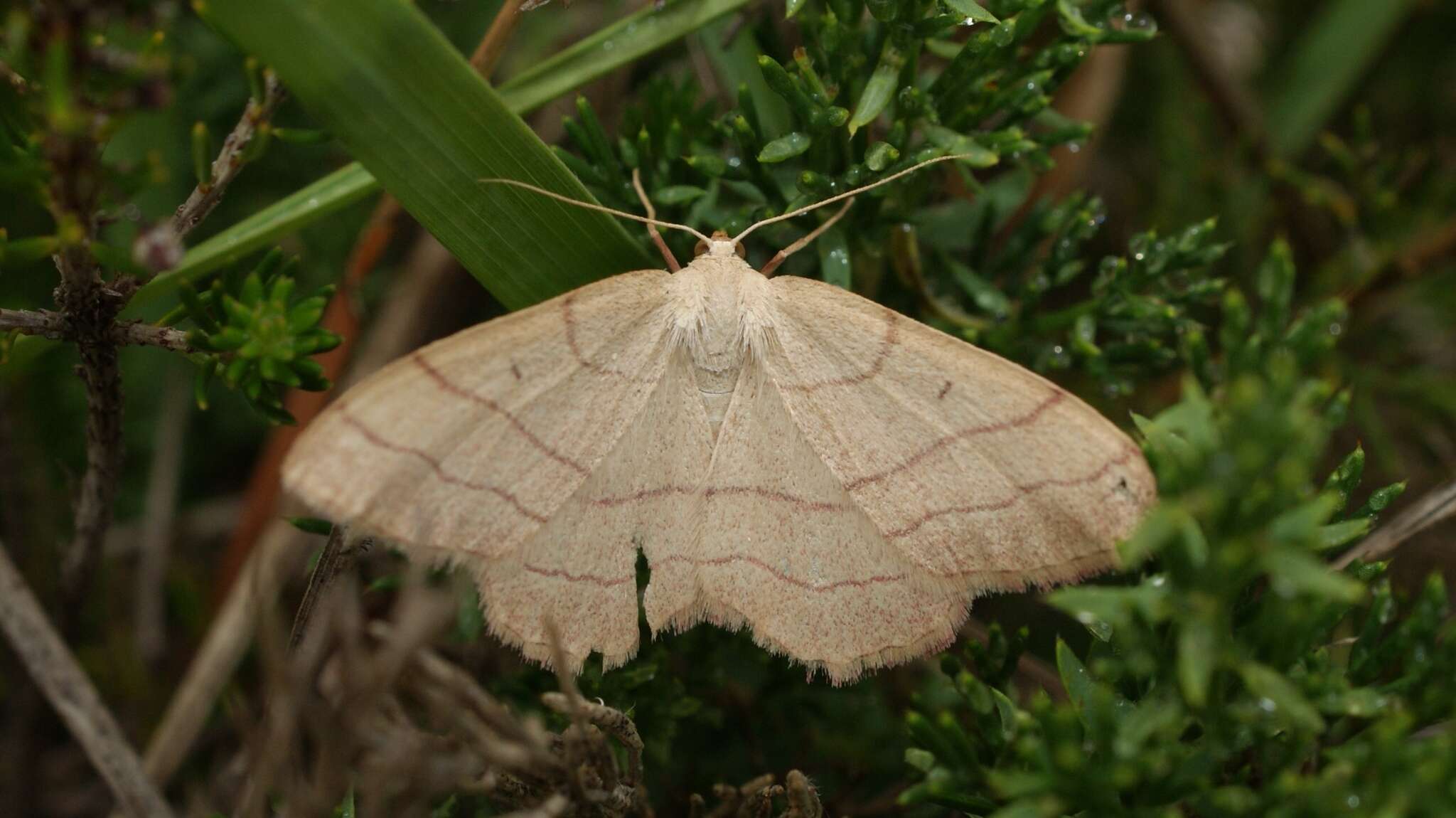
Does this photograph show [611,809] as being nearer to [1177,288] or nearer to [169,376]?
[1177,288]

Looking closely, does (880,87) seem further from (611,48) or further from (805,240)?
(611,48)

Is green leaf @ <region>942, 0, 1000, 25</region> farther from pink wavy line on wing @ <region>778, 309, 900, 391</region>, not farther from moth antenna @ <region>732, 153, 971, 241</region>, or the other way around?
pink wavy line on wing @ <region>778, 309, 900, 391</region>

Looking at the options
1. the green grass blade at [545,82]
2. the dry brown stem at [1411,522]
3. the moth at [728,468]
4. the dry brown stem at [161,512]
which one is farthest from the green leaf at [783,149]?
the dry brown stem at [161,512]

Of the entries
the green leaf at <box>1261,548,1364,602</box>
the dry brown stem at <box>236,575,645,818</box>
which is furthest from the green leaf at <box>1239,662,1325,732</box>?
the dry brown stem at <box>236,575,645,818</box>

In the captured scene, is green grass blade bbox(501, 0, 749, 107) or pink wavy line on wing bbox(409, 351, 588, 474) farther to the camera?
green grass blade bbox(501, 0, 749, 107)

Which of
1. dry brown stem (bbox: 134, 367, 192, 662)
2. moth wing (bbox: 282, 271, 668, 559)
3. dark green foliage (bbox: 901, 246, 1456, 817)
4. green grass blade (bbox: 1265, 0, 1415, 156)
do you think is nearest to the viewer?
dark green foliage (bbox: 901, 246, 1456, 817)

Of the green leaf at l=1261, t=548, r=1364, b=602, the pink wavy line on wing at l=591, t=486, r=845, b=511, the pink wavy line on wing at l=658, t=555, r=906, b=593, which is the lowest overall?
the pink wavy line on wing at l=658, t=555, r=906, b=593

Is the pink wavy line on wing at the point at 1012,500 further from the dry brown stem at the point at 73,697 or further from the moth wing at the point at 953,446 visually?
the dry brown stem at the point at 73,697

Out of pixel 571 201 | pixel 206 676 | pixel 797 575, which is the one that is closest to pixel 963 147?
pixel 571 201
